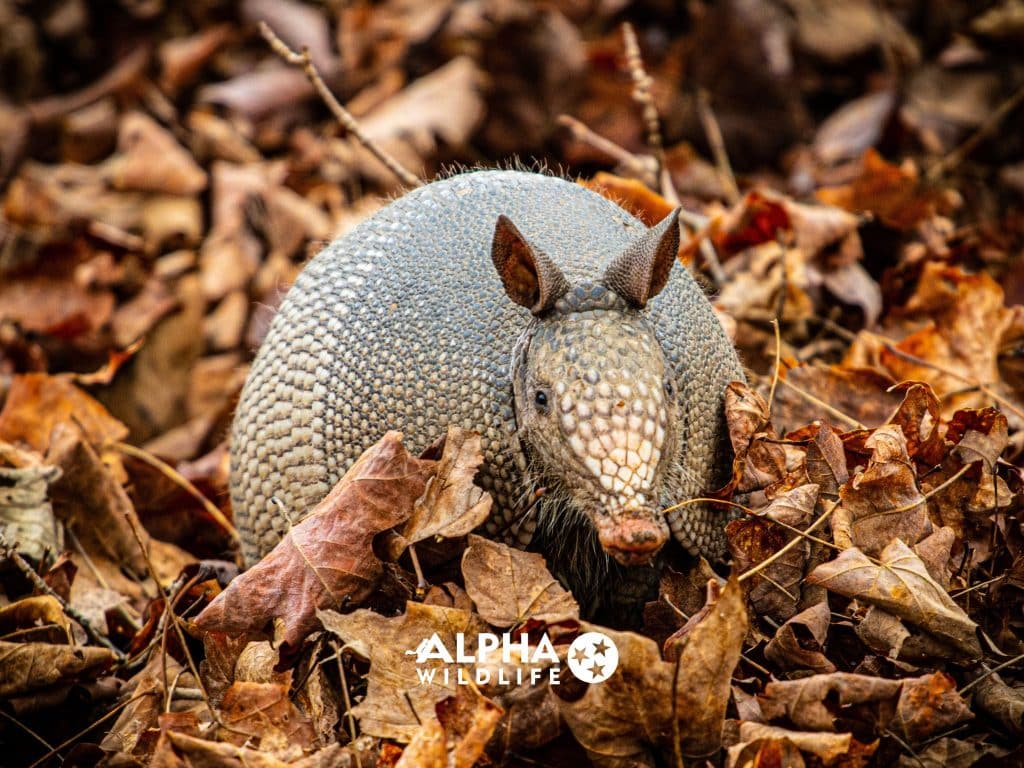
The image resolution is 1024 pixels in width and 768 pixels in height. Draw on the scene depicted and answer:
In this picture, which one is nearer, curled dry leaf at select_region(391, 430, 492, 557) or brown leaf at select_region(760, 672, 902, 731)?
brown leaf at select_region(760, 672, 902, 731)

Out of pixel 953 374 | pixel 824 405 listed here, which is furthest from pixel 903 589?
pixel 953 374

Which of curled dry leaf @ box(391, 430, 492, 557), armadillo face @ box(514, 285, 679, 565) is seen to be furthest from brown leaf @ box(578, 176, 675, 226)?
curled dry leaf @ box(391, 430, 492, 557)

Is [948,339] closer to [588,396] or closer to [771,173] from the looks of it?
[588,396]

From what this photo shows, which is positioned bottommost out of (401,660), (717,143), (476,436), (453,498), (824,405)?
(717,143)

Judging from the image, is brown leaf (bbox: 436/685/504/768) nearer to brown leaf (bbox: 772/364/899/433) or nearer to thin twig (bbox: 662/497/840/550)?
thin twig (bbox: 662/497/840/550)

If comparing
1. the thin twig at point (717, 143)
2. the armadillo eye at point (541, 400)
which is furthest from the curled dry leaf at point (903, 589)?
the thin twig at point (717, 143)

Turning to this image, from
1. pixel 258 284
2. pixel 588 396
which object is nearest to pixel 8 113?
pixel 258 284

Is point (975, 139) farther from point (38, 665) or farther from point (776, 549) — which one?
point (38, 665)
